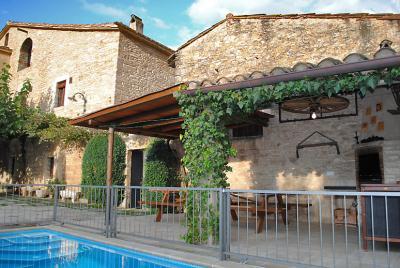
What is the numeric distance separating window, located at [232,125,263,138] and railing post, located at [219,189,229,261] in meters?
5.10

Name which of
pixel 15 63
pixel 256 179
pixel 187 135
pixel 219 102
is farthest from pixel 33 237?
pixel 15 63

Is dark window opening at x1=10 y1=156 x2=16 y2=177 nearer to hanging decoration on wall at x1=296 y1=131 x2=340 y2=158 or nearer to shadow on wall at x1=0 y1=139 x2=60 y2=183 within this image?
shadow on wall at x1=0 y1=139 x2=60 y2=183

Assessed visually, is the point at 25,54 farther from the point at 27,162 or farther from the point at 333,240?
the point at 333,240

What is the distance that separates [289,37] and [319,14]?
3.57ft

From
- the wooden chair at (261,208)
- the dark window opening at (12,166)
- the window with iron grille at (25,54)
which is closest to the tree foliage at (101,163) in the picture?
the wooden chair at (261,208)

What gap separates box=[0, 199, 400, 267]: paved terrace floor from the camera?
4289mm

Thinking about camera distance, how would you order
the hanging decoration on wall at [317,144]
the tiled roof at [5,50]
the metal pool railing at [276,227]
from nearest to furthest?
the metal pool railing at [276,227] → the hanging decoration on wall at [317,144] → the tiled roof at [5,50]

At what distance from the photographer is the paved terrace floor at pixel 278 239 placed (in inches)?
169

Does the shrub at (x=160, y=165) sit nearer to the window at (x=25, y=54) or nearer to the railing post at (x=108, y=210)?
the railing post at (x=108, y=210)

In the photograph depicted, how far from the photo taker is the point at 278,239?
229 inches

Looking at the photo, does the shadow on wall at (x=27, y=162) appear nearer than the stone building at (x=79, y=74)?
No

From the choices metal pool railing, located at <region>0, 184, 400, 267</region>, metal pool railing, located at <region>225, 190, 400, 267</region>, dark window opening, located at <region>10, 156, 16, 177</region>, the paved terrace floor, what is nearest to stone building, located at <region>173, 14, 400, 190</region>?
metal pool railing, located at <region>0, 184, 400, 267</region>

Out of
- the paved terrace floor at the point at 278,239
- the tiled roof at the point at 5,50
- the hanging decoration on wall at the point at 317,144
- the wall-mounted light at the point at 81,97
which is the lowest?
the paved terrace floor at the point at 278,239

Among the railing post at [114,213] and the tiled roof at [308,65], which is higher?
the tiled roof at [308,65]
